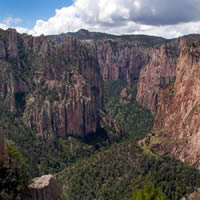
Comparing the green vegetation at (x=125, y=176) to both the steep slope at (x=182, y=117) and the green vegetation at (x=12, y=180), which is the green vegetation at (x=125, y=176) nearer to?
the steep slope at (x=182, y=117)

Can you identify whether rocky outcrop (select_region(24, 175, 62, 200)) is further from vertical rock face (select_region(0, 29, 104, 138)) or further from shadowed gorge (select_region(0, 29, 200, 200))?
→ vertical rock face (select_region(0, 29, 104, 138))

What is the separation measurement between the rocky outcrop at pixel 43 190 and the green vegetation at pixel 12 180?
0.89 meters

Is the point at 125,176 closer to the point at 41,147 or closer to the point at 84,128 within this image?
the point at 41,147

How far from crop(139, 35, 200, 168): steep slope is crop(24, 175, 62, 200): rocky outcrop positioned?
59944mm

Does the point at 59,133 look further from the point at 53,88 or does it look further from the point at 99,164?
the point at 99,164

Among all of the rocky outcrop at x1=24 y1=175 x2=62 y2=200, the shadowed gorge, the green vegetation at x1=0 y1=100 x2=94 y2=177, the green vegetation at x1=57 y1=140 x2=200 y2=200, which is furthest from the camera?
the green vegetation at x1=0 y1=100 x2=94 y2=177

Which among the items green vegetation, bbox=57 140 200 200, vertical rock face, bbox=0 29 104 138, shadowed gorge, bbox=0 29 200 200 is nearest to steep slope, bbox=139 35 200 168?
shadowed gorge, bbox=0 29 200 200

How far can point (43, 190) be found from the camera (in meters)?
29.5

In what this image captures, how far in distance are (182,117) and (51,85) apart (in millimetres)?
73853

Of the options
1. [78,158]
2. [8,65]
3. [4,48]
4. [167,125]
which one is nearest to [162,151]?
[167,125]

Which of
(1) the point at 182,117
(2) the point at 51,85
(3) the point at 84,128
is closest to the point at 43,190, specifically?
(1) the point at 182,117

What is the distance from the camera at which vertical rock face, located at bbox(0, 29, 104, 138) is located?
135750mm

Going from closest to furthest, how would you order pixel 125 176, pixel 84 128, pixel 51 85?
pixel 125 176, pixel 84 128, pixel 51 85

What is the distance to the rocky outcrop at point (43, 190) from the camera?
2930 centimetres
